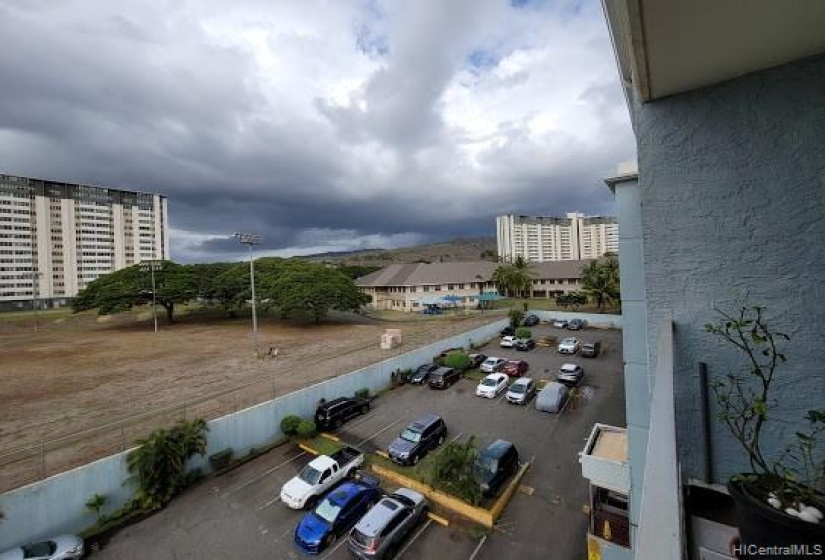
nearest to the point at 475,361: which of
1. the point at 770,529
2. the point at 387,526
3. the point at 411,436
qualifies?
the point at 411,436

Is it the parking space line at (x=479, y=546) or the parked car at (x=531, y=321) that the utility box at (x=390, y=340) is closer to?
the parked car at (x=531, y=321)

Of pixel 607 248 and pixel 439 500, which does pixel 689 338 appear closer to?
pixel 439 500

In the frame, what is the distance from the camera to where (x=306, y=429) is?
14.9 m

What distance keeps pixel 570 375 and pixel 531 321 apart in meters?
18.7

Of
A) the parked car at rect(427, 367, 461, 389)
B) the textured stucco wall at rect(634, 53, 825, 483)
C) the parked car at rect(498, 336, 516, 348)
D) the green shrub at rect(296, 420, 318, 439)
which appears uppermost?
the textured stucco wall at rect(634, 53, 825, 483)

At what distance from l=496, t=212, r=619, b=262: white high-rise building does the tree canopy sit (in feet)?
262

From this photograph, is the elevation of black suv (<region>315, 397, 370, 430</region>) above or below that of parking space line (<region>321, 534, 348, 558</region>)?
above

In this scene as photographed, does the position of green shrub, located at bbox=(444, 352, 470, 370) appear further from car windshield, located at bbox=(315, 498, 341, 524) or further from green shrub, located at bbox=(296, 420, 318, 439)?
car windshield, located at bbox=(315, 498, 341, 524)

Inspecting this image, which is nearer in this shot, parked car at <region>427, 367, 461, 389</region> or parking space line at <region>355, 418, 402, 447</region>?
parking space line at <region>355, 418, 402, 447</region>

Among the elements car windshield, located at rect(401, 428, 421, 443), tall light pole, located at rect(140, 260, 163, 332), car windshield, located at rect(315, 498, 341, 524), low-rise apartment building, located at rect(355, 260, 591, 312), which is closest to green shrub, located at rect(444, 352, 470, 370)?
car windshield, located at rect(401, 428, 421, 443)

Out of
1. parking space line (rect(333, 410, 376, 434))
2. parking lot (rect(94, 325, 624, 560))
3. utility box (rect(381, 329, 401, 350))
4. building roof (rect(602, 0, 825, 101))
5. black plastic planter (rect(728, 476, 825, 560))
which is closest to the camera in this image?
black plastic planter (rect(728, 476, 825, 560))

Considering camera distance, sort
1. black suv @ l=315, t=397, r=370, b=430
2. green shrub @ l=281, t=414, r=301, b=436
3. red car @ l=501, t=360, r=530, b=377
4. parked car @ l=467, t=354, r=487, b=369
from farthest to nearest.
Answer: parked car @ l=467, t=354, r=487, b=369 → red car @ l=501, t=360, r=530, b=377 → black suv @ l=315, t=397, r=370, b=430 → green shrub @ l=281, t=414, r=301, b=436

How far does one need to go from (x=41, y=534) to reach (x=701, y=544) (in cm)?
1449

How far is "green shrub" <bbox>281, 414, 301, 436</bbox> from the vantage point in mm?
15062
